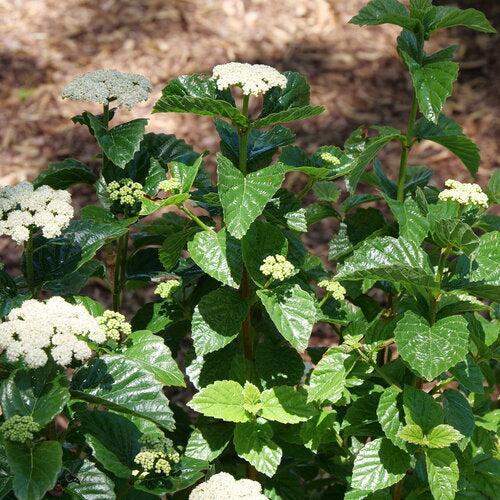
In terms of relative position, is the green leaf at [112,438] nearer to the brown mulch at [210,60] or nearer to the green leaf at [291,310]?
the green leaf at [291,310]

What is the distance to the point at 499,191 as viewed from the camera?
2.26 m

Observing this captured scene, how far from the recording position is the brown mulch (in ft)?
15.5

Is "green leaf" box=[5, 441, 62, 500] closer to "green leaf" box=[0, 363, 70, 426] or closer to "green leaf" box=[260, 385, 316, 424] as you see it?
"green leaf" box=[0, 363, 70, 426]

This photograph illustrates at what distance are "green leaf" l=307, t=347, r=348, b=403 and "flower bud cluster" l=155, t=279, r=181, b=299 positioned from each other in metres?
0.44

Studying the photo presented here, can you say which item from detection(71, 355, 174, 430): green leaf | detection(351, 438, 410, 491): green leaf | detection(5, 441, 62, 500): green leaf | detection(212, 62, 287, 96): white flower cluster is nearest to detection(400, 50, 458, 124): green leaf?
detection(212, 62, 287, 96): white flower cluster

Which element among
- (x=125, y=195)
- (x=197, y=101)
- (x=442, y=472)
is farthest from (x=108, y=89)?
(x=442, y=472)

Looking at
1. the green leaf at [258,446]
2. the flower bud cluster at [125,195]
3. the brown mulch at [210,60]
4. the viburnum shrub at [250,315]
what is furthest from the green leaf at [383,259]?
the brown mulch at [210,60]

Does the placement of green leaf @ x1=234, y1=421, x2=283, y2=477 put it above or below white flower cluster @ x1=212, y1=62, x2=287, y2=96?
below

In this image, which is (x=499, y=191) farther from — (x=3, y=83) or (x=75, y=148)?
(x=3, y=83)

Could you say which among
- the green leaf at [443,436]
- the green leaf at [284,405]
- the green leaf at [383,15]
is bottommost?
the green leaf at [284,405]

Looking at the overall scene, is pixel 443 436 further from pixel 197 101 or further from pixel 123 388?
pixel 197 101

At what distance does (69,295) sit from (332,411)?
2.38ft

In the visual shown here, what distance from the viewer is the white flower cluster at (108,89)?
6.97 feet

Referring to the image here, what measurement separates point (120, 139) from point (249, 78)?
42cm
